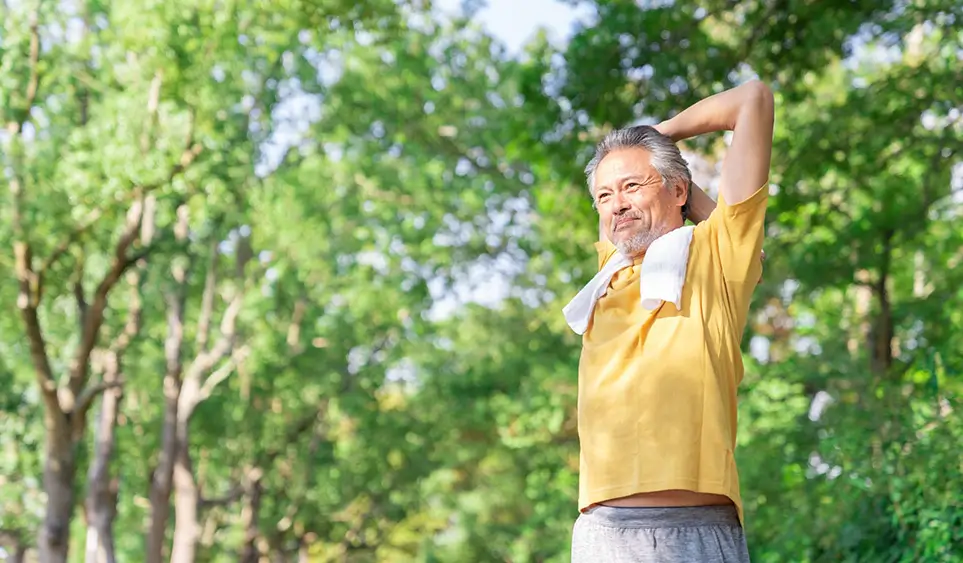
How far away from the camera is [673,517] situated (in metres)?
2.50

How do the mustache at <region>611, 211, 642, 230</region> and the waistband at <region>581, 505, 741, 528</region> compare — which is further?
the mustache at <region>611, 211, 642, 230</region>

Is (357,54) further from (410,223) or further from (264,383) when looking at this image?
(264,383)

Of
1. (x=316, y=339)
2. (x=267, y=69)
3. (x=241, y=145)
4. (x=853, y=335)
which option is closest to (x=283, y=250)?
(x=316, y=339)

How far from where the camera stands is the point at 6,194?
12.1m

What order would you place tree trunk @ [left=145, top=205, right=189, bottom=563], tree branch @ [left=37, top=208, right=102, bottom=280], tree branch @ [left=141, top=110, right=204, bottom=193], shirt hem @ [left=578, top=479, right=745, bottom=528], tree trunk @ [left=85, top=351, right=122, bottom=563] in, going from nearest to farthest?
shirt hem @ [left=578, top=479, right=745, bottom=528], tree branch @ [left=141, top=110, right=204, bottom=193], tree branch @ [left=37, top=208, right=102, bottom=280], tree trunk @ [left=85, top=351, right=122, bottom=563], tree trunk @ [left=145, top=205, right=189, bottom=563]

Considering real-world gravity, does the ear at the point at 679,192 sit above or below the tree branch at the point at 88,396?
below

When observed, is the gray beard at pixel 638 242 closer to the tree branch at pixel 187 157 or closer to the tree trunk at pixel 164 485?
the tree branch at pixel 187 157

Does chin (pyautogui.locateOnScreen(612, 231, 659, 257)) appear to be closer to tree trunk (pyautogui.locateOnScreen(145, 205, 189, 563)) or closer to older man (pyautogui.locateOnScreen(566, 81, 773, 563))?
older man (pyautogui.locateOnScreen(566, 81, 773, 563))

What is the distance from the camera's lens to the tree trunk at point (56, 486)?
12641mm

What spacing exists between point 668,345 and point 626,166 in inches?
17.3

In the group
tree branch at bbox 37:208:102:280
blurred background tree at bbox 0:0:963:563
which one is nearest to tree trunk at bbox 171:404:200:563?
blurred background tree at bbox 0:0:963:563

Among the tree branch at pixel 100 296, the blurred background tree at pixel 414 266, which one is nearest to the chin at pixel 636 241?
the blurred background tree at pixel 414 266

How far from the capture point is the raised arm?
2611 millimetres

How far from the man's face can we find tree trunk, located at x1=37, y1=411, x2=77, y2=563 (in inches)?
439
